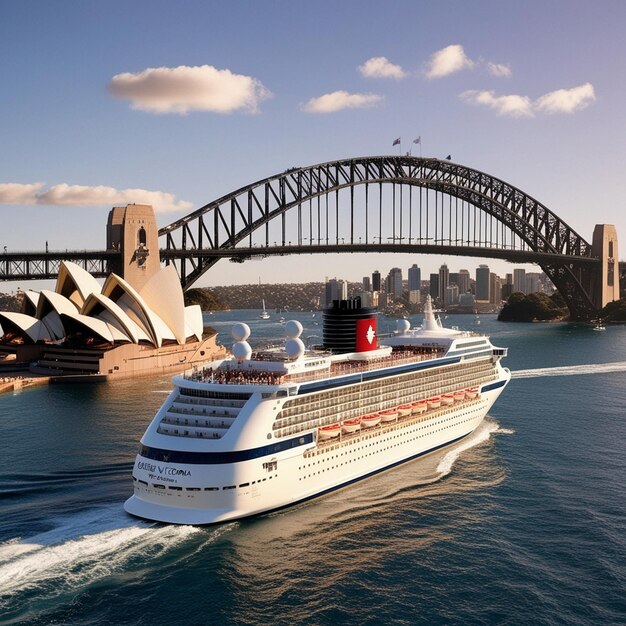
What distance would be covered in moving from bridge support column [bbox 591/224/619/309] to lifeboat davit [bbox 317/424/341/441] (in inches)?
3989

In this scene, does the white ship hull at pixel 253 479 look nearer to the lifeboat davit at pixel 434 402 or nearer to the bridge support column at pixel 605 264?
the lifeboat davit at pixel 434 402

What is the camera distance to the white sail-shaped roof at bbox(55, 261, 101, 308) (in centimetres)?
5666

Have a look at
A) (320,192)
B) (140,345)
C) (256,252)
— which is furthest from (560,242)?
(140,345)

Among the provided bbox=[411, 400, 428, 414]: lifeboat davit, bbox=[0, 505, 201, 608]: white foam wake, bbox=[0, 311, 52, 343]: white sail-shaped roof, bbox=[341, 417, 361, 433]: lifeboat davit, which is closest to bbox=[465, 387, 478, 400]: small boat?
bbox=[411, 400, 428, 414]: lifeboat davit

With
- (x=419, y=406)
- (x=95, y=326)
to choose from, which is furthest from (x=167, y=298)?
(x=419, y=406)

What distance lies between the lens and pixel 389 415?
25.2 metres

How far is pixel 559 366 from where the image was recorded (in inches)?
2096

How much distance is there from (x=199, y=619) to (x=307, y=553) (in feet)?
12.4

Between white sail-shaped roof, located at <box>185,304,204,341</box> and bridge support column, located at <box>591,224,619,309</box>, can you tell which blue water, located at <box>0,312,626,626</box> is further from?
bridge support column, located at <box>591,224,619,309</box>

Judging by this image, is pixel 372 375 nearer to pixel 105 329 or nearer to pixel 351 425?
pixel 351 425

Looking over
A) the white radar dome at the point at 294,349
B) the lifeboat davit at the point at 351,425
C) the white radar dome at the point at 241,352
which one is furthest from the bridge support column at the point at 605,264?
the white radar dome at the point at 241,352

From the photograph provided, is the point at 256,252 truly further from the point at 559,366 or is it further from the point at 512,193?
the point at 512,193

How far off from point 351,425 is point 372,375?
2344 mm

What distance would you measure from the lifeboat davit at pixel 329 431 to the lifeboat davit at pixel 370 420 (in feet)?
4.23
